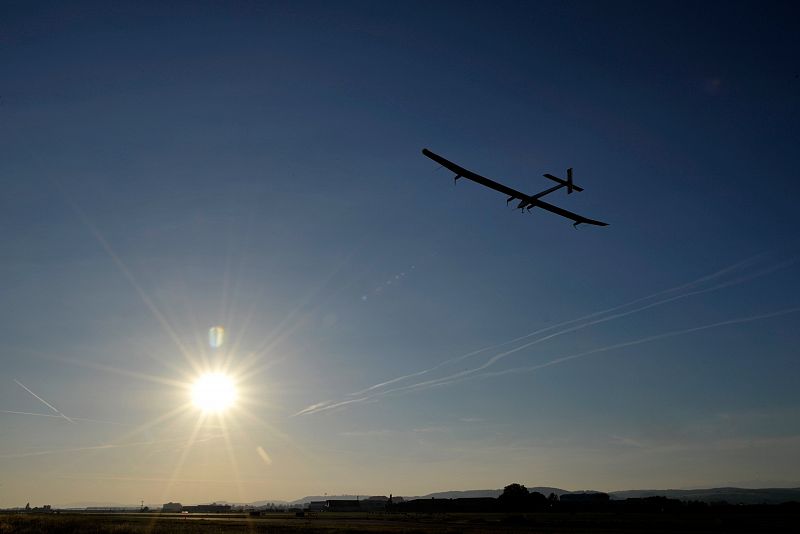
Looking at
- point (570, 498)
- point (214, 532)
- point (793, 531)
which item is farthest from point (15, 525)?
point (570, 498)

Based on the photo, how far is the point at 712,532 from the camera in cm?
5219

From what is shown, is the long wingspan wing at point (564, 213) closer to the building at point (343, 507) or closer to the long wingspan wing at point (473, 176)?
the long wingspan wing at point (473, 176)

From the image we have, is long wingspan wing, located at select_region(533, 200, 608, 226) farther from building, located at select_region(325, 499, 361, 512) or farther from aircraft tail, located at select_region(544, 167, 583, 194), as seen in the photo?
building, located at select_region(325, 499, 361, 512)

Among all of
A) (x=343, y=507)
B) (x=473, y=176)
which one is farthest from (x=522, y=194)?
(x=343, y=507)

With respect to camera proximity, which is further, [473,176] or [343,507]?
[343,507]

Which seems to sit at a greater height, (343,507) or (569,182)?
(569,182)

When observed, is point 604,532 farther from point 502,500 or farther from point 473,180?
point 502,500

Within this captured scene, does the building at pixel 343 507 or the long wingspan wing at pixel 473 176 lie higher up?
the long wingspan wing at pixel 473 176

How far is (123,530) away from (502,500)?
8584 cm

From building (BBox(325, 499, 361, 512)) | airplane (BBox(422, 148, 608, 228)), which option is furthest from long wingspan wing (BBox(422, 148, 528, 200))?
building (BBox(325, 499, 361, 512))

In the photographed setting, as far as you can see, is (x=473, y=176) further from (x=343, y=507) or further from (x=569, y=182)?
(x=343, y=507)

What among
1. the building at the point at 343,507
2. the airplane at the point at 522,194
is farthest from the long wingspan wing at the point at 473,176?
the building at the point at 343,507

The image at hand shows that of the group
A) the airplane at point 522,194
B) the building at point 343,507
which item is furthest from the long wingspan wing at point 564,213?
the building at point 343,507

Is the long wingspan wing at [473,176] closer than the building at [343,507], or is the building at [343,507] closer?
the long wingspan wing at [473,176]
